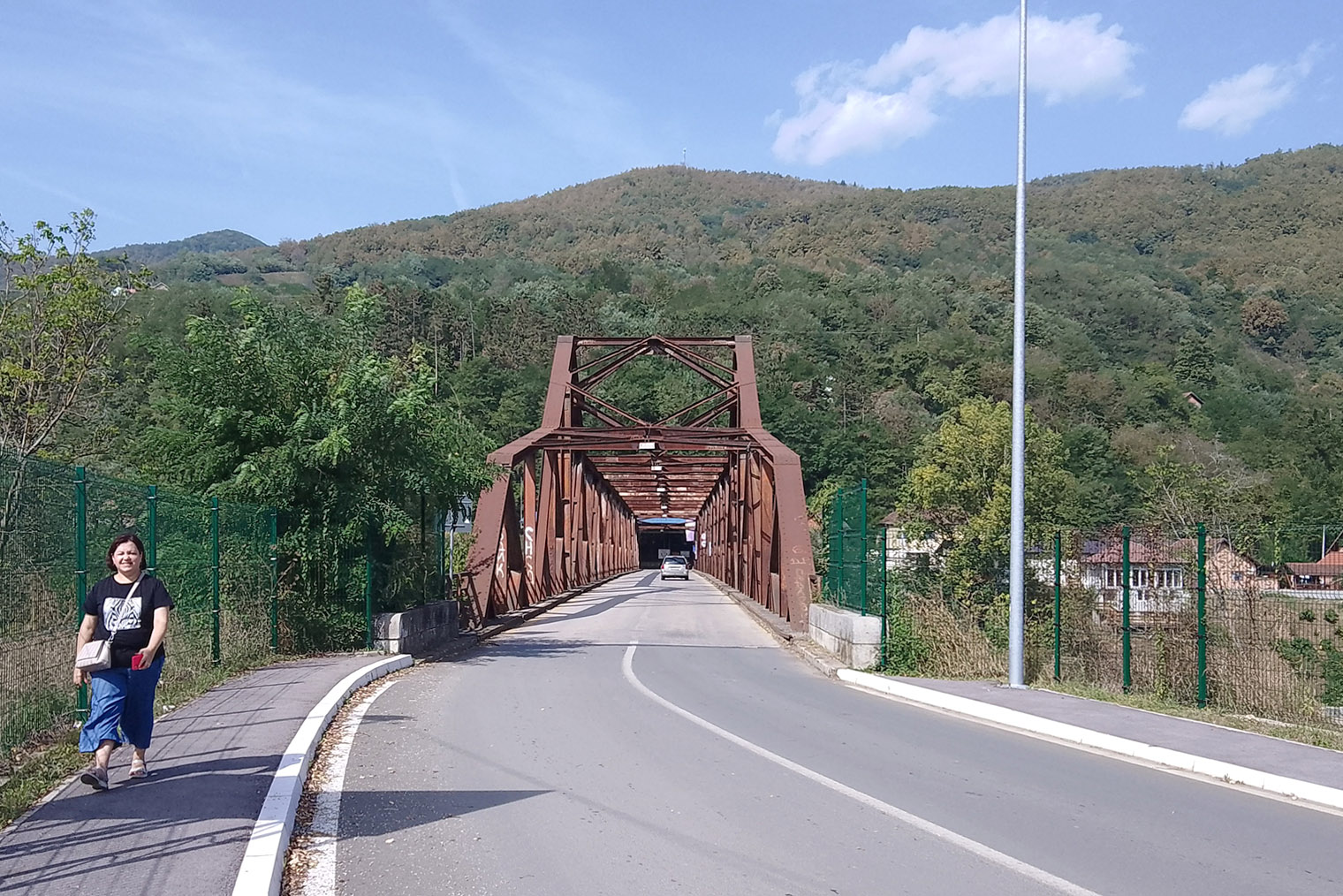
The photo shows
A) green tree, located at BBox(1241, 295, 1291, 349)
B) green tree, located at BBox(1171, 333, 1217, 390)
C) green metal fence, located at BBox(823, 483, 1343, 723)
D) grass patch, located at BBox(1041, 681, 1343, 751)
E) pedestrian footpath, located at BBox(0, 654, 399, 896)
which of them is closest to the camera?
pedestrian footpath, located at BBox(0, 654, 399, 896)

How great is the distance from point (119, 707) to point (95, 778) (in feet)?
1.33

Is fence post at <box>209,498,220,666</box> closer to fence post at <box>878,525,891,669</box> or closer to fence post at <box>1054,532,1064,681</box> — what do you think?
fence post at <box>878,525,891,669</box>

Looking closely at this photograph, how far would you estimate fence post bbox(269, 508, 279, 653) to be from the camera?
15.1 metres

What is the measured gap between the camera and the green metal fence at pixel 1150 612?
1230 centimetres

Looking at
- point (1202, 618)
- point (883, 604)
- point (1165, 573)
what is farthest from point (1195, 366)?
point (1202, 618)

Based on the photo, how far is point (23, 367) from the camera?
2202 centimetres

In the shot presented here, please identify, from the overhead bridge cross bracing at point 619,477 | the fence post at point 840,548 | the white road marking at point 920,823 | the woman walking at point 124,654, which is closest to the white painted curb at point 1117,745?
the white road marking at point 920,823

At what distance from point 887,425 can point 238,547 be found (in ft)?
264

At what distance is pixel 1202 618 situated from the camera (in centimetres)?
1227

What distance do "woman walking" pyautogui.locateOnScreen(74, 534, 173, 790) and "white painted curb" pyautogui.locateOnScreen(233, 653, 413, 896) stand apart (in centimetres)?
91

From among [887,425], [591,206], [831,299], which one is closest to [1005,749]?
[887,425]

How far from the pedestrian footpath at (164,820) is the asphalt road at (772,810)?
1.95ft

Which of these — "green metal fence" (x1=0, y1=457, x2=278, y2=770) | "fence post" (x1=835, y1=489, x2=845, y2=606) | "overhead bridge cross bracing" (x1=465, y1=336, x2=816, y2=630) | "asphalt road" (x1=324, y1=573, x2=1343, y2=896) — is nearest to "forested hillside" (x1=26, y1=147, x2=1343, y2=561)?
"green metal fence" (x1=0, y1=457, x2=278, y2=770)

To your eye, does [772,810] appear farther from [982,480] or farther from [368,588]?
[982,480]
